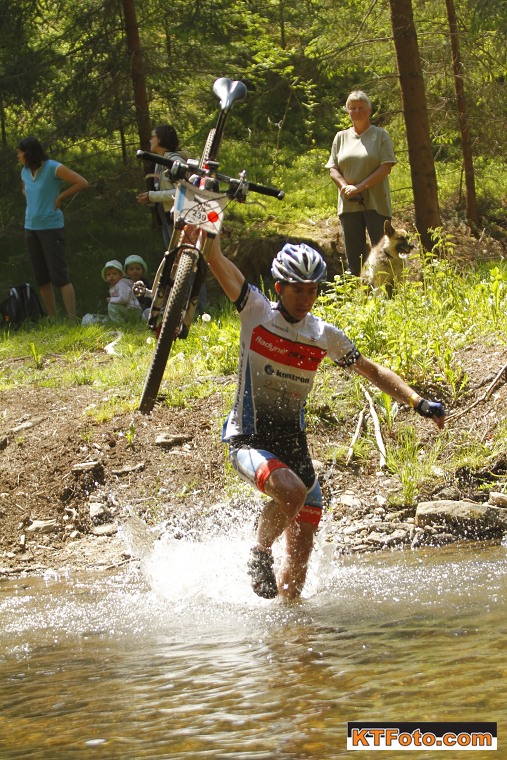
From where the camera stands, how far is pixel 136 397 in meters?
9.15

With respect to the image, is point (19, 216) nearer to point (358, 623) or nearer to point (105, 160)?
point (105, 160)

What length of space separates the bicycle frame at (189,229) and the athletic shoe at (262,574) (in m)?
1.12

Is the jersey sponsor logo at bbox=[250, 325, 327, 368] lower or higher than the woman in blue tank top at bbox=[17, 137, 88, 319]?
lower

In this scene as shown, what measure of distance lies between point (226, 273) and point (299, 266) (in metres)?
0.45

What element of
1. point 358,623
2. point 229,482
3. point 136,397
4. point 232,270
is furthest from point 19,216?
point 358,623

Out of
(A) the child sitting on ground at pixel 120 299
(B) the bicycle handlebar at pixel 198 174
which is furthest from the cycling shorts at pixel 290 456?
(A) the child sitting on ground at pixel 120 299

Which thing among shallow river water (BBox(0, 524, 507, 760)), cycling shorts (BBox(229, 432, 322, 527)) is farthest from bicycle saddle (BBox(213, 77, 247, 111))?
shallow river water (BBox(0, 524, 507, 760))

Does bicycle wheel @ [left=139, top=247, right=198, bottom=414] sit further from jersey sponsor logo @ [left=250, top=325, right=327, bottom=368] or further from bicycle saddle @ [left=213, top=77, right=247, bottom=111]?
bicycle saddle @ [left=213, top=77, right=247, bottom=111]

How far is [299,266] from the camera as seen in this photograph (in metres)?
5.53

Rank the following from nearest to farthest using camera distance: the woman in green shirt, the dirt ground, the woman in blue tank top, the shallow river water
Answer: the shallow river water < the dirt ground < the woman in green shirt < the woman in blue tank top

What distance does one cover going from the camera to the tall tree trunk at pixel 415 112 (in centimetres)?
1233

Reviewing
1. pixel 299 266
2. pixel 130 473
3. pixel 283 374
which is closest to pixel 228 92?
pixel 299 266

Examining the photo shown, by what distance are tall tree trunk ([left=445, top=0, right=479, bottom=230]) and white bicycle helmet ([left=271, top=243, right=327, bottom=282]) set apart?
32.4 ft

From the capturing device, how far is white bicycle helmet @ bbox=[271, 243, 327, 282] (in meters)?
5.54
